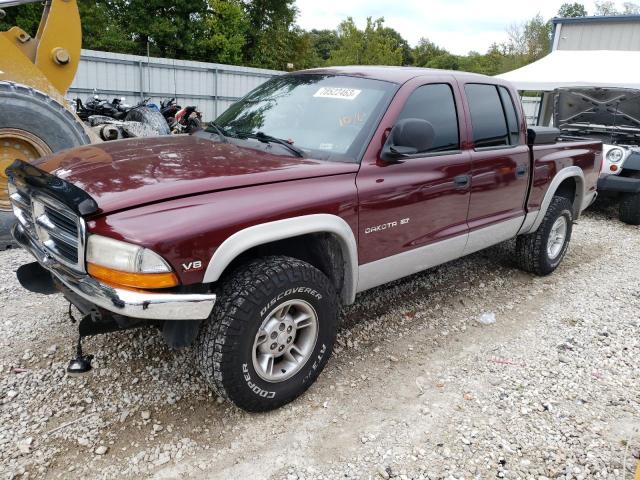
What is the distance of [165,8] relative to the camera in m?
29.2

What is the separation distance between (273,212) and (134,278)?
75 cm

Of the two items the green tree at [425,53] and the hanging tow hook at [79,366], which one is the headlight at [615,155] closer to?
the hanging tow hook at [79,366]

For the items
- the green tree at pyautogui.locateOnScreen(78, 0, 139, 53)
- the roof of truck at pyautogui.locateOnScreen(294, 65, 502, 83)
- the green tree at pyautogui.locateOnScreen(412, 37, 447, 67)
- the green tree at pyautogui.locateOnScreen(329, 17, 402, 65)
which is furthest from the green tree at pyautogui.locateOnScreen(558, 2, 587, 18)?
the roof of truck at pyautogui.locateOnScreen(294, 65, 502, 83)

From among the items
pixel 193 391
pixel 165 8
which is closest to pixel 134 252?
pixel 193 391

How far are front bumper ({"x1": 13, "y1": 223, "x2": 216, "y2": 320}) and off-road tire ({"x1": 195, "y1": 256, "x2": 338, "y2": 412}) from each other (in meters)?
0.18

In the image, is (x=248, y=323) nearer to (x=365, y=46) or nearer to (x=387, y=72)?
(x=387, y=72)

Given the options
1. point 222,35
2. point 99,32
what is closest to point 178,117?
point 99,32

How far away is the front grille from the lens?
2.33 meters

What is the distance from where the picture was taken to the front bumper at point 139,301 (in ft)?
7.23

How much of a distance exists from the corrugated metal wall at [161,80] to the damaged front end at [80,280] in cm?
966

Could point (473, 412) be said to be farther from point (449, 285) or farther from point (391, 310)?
point (449, 285)

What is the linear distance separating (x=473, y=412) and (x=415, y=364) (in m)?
0.58

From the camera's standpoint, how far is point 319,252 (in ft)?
10.1

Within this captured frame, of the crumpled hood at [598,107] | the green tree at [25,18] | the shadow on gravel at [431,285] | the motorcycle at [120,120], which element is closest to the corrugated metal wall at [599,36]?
the crumpled hood at [598,107]
